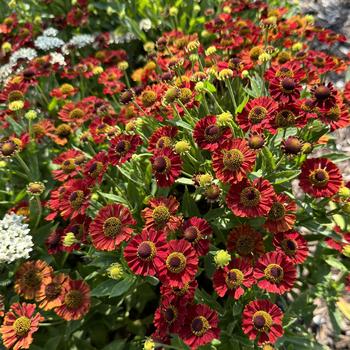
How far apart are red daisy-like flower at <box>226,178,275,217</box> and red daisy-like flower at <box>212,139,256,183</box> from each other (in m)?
0.06

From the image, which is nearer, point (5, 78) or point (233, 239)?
point (233, 239)

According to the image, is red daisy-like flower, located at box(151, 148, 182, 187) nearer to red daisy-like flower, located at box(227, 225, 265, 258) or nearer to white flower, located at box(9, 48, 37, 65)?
red daisy-like flower, located at box(227, 225, 265, 258)

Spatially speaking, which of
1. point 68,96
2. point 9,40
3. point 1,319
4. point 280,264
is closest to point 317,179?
point 280,264

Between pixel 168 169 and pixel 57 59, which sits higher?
pixel 57 59

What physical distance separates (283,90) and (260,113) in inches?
7.3

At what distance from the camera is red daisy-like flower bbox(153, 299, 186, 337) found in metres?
1.83

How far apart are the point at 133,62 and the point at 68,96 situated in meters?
1.04

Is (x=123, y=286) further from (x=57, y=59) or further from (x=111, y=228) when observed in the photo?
(x=57, y=59)

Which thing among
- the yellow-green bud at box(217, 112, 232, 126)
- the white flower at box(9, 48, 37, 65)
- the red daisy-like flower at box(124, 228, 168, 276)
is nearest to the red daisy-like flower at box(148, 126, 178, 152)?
the yellow-green bud at box(217, 112, 232, 126)

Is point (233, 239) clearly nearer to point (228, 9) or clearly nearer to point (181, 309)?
point (181, 309)

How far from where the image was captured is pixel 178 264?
1.79 m

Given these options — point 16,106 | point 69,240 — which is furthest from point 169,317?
point 16,106

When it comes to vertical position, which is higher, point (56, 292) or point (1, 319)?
point (56, 292)

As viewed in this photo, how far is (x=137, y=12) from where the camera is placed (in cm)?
402
